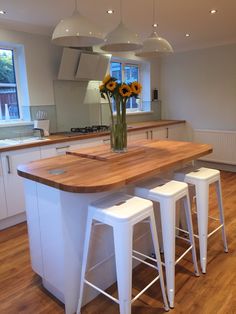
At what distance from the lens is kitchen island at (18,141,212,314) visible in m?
1.58

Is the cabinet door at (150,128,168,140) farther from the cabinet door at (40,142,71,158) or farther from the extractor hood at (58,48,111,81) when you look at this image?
the cabinet door at (40,142,71,158)

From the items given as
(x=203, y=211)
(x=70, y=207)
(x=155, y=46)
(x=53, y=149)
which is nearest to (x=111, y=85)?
(x=155, y=46)

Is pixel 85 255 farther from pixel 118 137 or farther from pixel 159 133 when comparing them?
pixel 159 133

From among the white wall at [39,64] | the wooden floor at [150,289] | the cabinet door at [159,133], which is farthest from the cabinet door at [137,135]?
the wooden floor at [150,289]

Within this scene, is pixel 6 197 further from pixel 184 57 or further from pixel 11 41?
pixel 184 57

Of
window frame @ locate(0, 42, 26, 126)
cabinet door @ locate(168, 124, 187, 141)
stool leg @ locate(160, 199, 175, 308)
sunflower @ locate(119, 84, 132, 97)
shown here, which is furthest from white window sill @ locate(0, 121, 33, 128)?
cabinet door @ locate(168, 124, 187, 141)

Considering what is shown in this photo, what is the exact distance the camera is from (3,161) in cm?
278

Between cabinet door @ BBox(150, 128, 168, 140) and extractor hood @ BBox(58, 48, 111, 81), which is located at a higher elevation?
extractor hood @ BBox(58, 48, 111, 81)

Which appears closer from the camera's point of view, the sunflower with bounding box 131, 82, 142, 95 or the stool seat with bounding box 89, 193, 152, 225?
the stool seat with bounding box 89, 193, 152, 225

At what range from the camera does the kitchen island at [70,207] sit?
1.58 meters

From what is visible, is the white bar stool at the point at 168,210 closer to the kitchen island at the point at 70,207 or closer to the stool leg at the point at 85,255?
the kitchen island at the point at 70,207

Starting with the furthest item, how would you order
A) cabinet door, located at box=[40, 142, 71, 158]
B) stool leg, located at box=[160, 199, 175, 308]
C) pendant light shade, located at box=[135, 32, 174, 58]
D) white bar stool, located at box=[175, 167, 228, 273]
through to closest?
1. cabinet door, located at box=[40, 142, 71, 158]
2. pendant light shade, located at box=[135, 32, 174, 58]
3. white bar stool, located at box=[175, 167, 228, 273]
4. stool leg, located at box=[160, 199, 175, 308]

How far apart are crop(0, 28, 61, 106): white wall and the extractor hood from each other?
7.7 inches

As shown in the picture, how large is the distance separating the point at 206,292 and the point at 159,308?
381 millimetres
